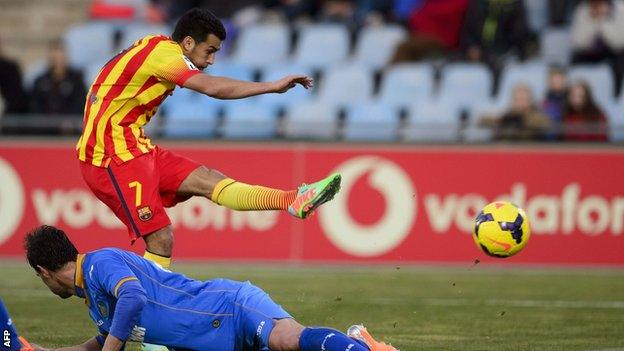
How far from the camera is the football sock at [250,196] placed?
9.72 meters

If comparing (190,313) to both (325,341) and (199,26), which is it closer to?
(325,341)

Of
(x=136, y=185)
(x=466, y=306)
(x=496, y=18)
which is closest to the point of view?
(x=136, y=185)

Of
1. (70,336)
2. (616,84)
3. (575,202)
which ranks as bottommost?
(70,336)

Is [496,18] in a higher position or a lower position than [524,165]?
higher

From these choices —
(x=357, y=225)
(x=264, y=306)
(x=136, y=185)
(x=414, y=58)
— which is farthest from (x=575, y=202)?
(x=264, y=306)

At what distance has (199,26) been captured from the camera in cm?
995

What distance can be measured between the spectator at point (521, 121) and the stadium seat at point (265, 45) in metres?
4.23

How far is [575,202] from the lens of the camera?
54.3 feet

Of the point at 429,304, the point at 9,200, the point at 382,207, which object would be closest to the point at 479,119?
the point at 382,207

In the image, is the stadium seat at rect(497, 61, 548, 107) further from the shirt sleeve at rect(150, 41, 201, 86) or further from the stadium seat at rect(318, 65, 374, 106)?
the shirt sleeve at rect(150, 41, 201, 86)

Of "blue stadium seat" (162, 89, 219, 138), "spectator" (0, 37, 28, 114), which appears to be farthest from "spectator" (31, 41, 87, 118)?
"blue stadium seat" (162, 89, 219, 138)

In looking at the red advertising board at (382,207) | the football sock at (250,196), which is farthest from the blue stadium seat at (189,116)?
the football sock at (250,196)

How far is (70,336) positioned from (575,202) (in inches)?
313

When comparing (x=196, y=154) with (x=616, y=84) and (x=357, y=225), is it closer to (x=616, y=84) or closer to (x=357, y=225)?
(x=357, y=225)
